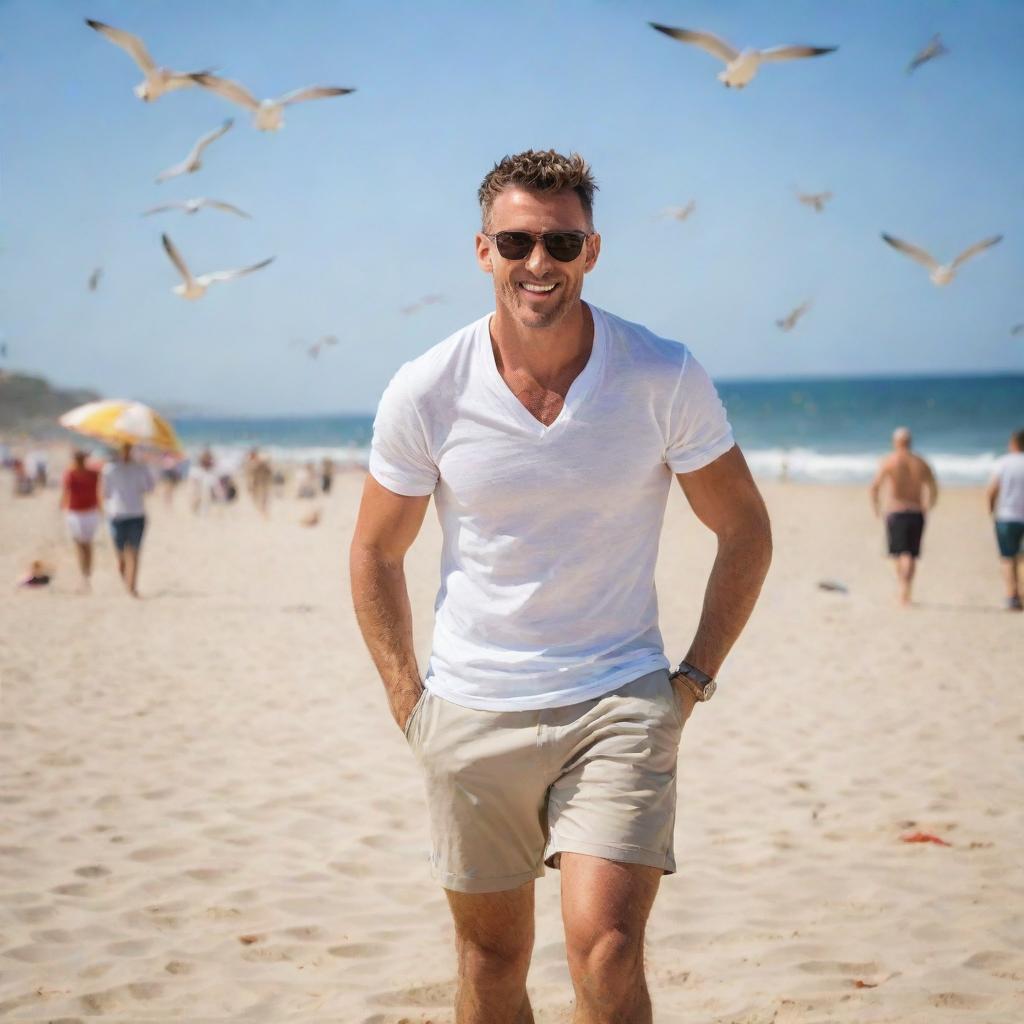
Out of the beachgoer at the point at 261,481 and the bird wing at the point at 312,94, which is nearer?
the bird wing at the point at 312,94

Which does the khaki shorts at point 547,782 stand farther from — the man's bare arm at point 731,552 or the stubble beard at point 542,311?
the stubble beard at point 542,311

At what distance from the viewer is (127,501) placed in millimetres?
10891

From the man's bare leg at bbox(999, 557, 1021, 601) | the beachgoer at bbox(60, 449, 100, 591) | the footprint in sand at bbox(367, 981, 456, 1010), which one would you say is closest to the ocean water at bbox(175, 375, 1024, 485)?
the beachgoer at bbox(60, 449, 100, 591)

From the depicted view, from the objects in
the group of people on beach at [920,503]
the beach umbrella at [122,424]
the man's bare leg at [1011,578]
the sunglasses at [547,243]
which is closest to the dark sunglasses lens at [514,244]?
the sunglasses at [547,243]

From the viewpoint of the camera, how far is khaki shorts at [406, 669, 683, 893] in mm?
2018

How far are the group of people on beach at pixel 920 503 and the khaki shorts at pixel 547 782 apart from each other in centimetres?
918

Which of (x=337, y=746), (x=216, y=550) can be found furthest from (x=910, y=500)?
(x=216, y=550)

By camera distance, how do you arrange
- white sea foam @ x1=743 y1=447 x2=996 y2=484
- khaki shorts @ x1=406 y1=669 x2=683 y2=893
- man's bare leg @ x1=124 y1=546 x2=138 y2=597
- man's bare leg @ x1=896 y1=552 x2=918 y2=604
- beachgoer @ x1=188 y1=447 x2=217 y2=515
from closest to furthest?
khaki shorts @ x1=406 y1=669 x2=683 y2=893
man's bare leg @ x1=896 y1=552 x2=918 y2=604
man's bare leg @ x1=124 y1=546 x2=138 y2=597
beachgoer @ x1=188 y1=447 x2=217 y2=515
white sea foam @ x1=743 y1=447 x2=996 y2=484

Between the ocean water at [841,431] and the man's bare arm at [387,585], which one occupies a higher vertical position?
the ocean water at [841,431]

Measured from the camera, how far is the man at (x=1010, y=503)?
1041 centimetres

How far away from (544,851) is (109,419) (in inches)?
434

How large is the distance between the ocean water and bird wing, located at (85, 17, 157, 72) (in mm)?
25640

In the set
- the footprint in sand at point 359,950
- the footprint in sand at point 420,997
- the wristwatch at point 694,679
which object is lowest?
the footprint in sand at point 420,997

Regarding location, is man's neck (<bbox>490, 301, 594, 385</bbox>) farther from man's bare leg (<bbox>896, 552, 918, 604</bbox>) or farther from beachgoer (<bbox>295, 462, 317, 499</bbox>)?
beachgoer (<bbox>295, 462, 317, 499</bbox>)
